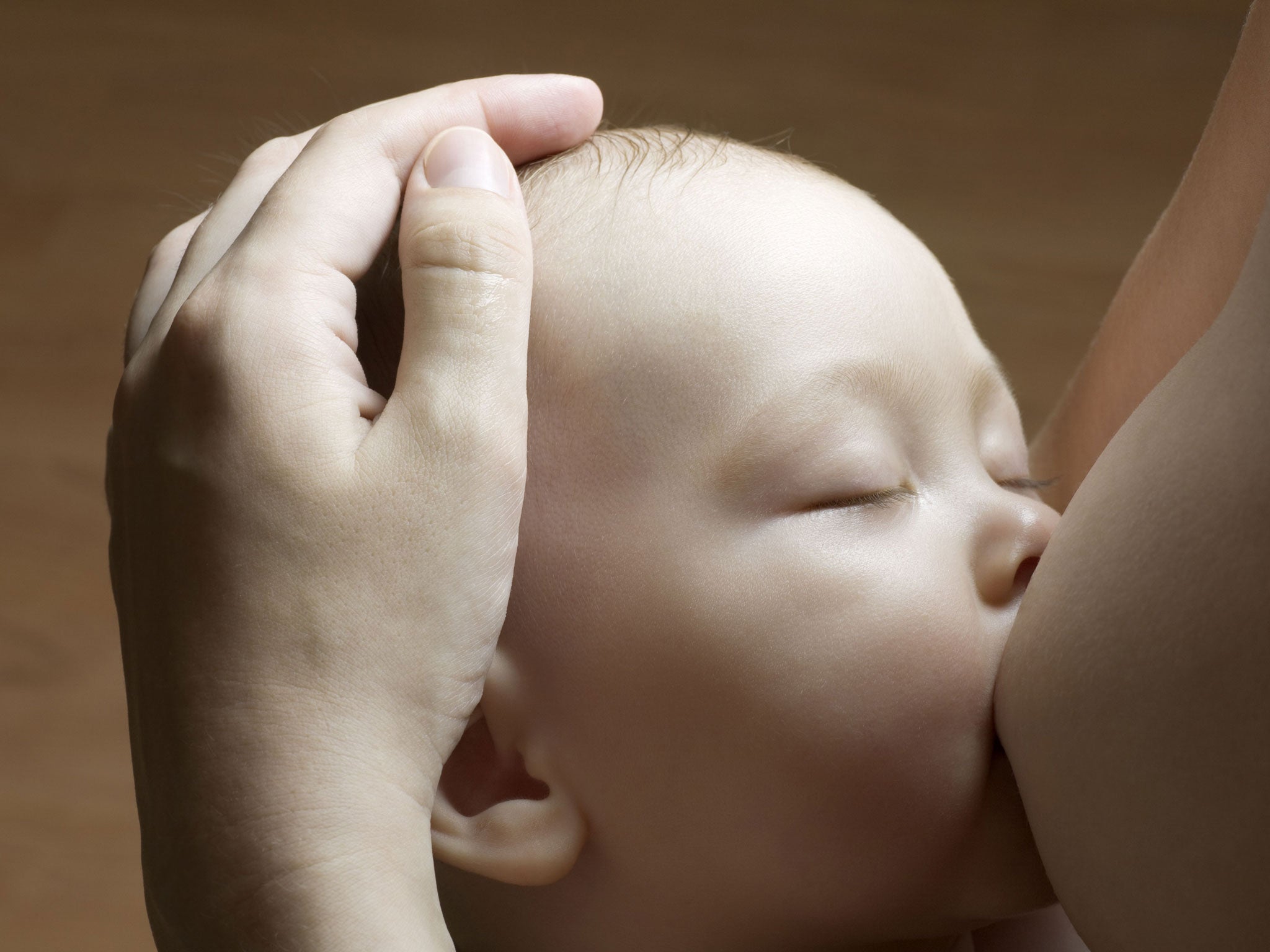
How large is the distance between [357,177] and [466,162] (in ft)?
0.17

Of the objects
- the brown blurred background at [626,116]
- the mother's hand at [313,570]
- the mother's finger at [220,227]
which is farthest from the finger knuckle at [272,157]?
the brown blurred background at [626,116]

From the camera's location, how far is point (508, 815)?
0.61m

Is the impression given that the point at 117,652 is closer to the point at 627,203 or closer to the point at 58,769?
the point at 58,769

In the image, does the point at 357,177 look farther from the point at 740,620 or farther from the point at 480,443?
the point at 740,620

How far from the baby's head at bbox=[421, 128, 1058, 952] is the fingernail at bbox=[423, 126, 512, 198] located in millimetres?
55

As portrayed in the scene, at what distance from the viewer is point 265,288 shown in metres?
0.55

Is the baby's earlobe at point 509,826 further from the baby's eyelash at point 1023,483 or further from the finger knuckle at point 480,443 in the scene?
the baby's eyelash at point 1023,483

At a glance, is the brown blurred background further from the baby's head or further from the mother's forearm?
the baby's head

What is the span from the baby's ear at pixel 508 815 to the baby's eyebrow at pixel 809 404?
14 cm

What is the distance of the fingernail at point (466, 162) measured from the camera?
61cm

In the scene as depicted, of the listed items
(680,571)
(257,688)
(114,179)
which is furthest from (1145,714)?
(114,179)

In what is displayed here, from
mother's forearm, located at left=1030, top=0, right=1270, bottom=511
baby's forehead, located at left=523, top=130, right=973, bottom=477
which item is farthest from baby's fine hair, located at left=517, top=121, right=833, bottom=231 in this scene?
mother's forearm, located at left=1030, top=0, right=1270, bottom=511

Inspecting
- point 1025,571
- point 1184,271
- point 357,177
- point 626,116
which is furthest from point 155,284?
point 626,116

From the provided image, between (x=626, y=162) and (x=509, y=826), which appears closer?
(x=509, y=826)
